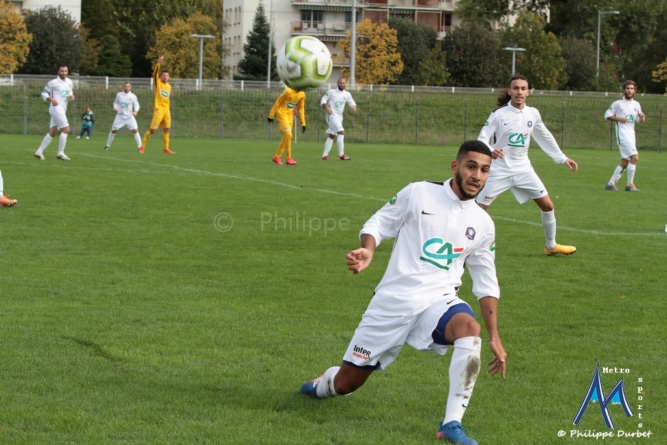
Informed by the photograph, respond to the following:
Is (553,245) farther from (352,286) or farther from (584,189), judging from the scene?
(584,189)

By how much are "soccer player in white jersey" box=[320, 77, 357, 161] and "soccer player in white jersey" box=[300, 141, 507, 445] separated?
20.4m

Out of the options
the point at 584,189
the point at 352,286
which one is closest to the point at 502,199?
the point at 584,189

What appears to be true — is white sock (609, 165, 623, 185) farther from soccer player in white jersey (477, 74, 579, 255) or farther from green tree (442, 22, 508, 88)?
green tree (442, 22, 508, 88)

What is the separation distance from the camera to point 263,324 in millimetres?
6977

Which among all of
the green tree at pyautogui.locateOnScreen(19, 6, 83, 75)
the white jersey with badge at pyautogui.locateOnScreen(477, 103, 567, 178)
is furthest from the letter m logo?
the green tree at pyautogui.locateOnScreen(19, 6, 83, 75)

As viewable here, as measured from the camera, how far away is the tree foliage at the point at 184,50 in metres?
68.2

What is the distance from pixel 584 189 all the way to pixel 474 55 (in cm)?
5494

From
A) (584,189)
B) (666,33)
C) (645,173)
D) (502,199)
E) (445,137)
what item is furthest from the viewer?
(666,33)

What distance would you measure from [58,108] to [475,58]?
178ft

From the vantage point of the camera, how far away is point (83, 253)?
1002 centimetres

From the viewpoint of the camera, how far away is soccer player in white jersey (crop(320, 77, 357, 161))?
25.7 metres

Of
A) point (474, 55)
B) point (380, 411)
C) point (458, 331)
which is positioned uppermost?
point (474, 55)

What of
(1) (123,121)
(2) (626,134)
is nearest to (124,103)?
(1) (123,121)

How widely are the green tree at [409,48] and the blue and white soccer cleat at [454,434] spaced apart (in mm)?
69997
